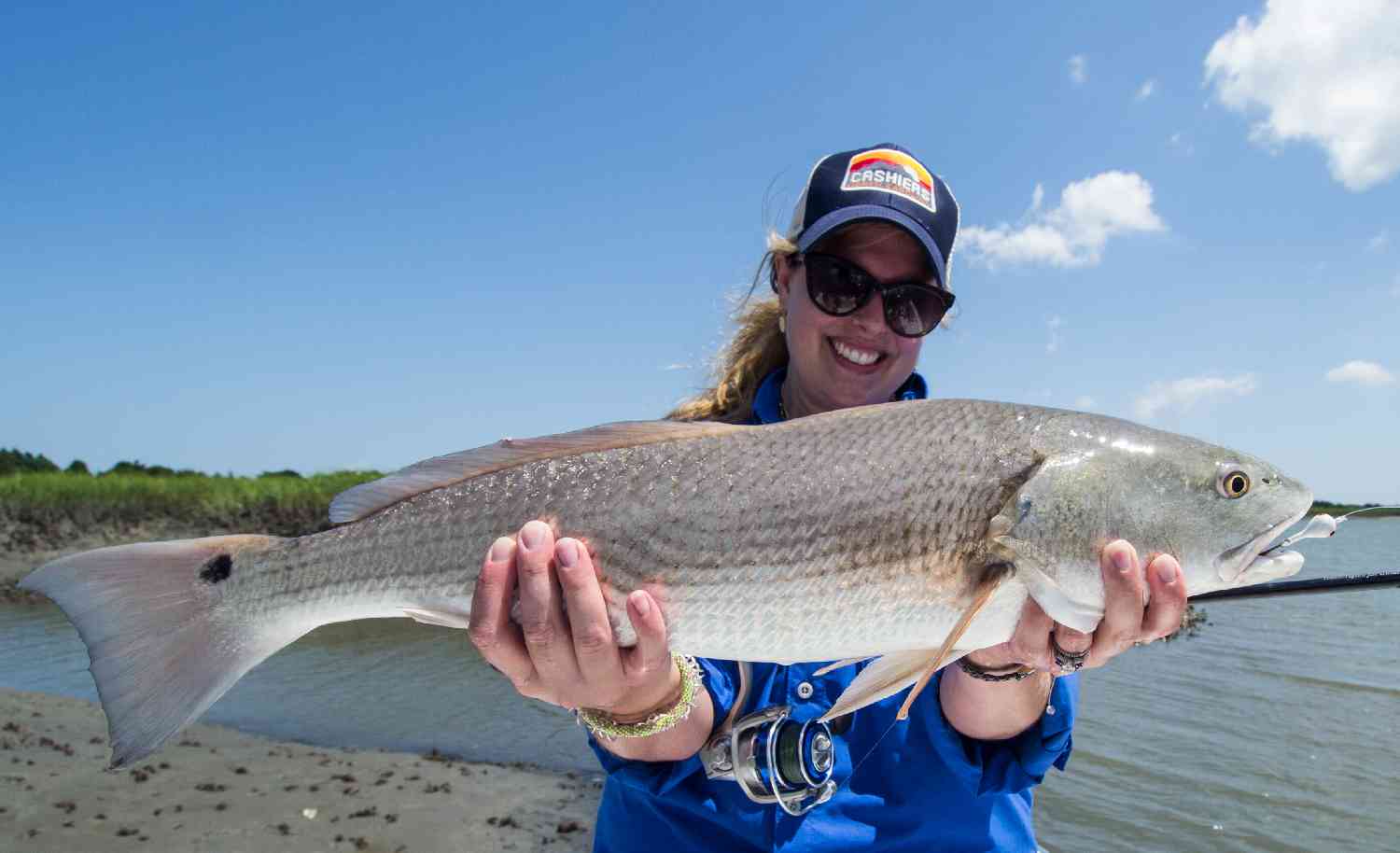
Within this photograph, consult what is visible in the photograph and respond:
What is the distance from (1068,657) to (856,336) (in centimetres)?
149

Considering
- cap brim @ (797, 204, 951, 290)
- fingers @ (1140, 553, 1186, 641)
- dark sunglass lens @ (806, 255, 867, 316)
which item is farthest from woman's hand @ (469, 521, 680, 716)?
cap brim @ (797, 204, 951, 290)

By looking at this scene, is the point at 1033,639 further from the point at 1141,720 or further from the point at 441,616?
the point at 1141,720

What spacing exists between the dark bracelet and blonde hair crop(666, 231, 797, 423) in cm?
153

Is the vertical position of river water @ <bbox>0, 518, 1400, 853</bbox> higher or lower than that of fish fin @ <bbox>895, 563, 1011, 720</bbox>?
lower

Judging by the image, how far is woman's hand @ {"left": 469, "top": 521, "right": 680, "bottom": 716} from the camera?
8.04ft

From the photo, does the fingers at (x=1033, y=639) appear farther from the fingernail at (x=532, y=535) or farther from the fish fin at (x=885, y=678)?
the fingernail at (x=532, y=535)

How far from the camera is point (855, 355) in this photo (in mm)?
3518

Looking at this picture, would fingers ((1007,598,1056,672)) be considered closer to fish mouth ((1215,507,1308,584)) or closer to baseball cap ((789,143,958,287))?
fish mouth ((1215,507,1308,584))

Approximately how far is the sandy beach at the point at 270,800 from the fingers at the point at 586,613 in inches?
206

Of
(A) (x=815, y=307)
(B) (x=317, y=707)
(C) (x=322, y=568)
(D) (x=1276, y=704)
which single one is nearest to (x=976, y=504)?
(A) (x=815, y=307)

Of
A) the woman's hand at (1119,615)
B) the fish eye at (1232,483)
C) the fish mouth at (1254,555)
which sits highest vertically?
the fish eye at (1232,483)

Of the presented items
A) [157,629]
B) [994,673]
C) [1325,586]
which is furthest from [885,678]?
[1325,586]

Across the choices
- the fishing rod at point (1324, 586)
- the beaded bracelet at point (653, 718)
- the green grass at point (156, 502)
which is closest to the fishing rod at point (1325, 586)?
the fishing rod at point (1324, 586)

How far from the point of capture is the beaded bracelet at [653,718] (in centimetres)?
277
